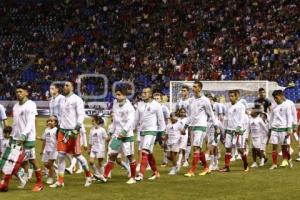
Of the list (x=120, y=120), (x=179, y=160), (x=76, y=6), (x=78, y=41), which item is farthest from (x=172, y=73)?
(x=120, y=120)

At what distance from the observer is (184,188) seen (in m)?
15.0

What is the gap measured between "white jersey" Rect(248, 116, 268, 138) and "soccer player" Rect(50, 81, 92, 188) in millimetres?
6706

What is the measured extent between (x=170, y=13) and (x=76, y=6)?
28.5ft

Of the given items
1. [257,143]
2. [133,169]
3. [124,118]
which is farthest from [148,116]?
[257,143]

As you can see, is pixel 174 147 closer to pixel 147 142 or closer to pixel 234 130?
pixel 234 130

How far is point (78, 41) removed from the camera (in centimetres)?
4878

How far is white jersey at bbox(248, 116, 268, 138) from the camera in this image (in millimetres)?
20188

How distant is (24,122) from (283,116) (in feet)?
25.6

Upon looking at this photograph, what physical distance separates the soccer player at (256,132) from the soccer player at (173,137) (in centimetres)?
231

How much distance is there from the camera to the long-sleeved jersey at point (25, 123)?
1446 centimetres

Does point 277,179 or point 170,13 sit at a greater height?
point 170,13

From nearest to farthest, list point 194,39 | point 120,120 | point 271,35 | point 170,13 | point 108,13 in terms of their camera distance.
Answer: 1. point 120,120
2. point 271,35
3. point 194,39
4. point 170,13
5. point 108,13

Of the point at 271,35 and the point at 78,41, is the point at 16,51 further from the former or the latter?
the point at 271,35

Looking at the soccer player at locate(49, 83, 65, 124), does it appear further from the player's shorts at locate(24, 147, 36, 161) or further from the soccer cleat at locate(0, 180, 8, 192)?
the soccer cleat at locate(0, 180, 8, 192)
